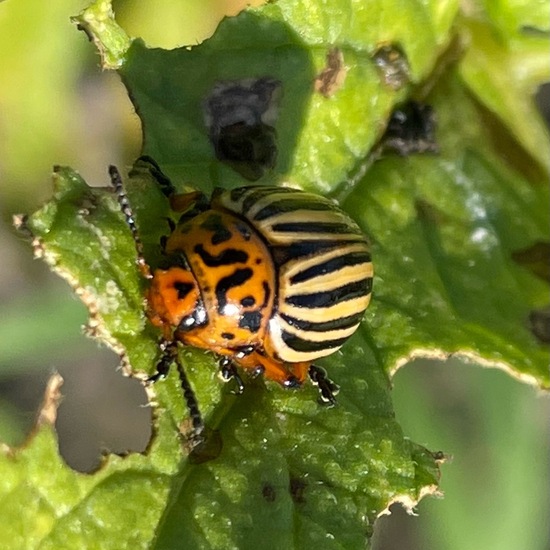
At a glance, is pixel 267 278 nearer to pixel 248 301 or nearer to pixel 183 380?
pixel 248 301

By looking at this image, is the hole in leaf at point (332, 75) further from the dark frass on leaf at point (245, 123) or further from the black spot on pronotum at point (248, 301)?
the black spot on pronotum at point (248, 301)

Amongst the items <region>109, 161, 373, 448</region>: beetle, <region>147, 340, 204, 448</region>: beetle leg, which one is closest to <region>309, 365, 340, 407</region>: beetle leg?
<region>109, 161, 373, 448</region>: beetle

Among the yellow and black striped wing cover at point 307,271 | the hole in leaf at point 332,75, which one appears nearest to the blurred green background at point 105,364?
the hole in leaf at point 332,75

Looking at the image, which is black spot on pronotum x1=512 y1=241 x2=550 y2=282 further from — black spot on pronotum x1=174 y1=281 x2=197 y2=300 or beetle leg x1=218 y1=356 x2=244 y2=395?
black spot on pronotum x1=174 y1=281 x2=197 y2=300

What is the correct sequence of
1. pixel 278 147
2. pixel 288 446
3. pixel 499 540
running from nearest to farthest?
pixel 288 446, pixel 278 147, pixel 499 540

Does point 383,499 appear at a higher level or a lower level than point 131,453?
lower

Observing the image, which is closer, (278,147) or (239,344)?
(239,344)

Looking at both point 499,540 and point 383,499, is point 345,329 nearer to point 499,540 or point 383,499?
point 383,499

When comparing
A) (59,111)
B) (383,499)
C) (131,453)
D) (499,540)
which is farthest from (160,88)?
(499,540)
